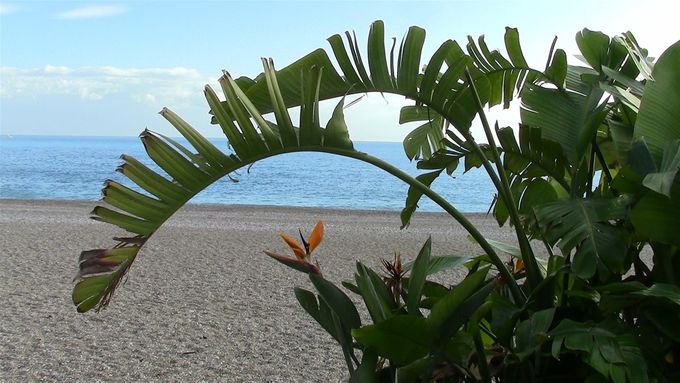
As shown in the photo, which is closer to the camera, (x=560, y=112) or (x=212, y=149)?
(x=212, y=149)

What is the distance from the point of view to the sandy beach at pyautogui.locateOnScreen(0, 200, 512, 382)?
4672 millimetres

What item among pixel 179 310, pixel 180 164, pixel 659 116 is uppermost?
pixel 659 116

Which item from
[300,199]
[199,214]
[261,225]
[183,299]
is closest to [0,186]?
[300,199]

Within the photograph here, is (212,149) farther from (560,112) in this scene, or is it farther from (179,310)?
(179,310)

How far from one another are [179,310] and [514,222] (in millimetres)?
4601

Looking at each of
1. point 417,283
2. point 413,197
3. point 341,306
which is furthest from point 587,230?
point 413,197

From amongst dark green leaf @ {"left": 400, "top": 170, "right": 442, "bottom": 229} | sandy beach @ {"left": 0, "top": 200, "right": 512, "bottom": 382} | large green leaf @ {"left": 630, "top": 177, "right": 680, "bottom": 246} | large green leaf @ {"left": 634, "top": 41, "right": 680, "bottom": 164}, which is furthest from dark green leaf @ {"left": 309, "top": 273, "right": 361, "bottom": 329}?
sandy beach @ {"left": 0, "top": 200, "right": 512, "bottom": 382}

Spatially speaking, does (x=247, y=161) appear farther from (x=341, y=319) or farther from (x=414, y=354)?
(x=414, y=354)

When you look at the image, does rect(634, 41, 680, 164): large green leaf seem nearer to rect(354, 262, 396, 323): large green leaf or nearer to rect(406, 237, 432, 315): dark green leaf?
rect(406, 237, 432, 315): dark green leaf

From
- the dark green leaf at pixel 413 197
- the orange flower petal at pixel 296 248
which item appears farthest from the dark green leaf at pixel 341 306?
the dark green leaf at pixel 413 197

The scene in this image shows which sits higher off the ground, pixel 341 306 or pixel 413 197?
pixel 413 197

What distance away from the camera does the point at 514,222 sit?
7.85ft

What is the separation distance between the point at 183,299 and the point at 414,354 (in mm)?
5041

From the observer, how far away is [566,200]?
2369 millimetres
